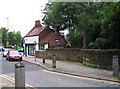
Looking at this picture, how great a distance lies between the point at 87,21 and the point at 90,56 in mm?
5586

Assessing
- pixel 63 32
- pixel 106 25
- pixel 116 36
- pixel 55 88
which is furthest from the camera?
pixel 63 32

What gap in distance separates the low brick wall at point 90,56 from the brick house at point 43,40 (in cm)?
598

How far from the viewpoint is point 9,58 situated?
64.3 feet

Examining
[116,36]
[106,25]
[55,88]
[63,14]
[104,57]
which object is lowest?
[55,88]

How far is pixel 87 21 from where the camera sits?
17.6 metres

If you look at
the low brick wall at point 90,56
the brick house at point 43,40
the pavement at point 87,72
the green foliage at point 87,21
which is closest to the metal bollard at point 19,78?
the pavement at point 87,72

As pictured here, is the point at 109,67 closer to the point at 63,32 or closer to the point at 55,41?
the point at 55,41

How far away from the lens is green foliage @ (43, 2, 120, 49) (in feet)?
39.8

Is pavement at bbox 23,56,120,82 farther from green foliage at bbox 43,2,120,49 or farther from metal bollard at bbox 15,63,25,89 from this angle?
metal bollard at bbox 15,63,25,89

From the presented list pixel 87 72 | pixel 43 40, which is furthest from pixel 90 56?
pixel 43 40

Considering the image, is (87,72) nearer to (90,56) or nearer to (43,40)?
(90,56)

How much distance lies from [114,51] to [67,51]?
6.94 m

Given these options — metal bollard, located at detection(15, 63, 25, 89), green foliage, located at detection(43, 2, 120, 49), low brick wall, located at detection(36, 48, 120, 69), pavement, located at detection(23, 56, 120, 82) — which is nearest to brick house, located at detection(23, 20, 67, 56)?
green foliage, located at detection(43, 2, 120, 49)

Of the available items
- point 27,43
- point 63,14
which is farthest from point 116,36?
point 27,43
